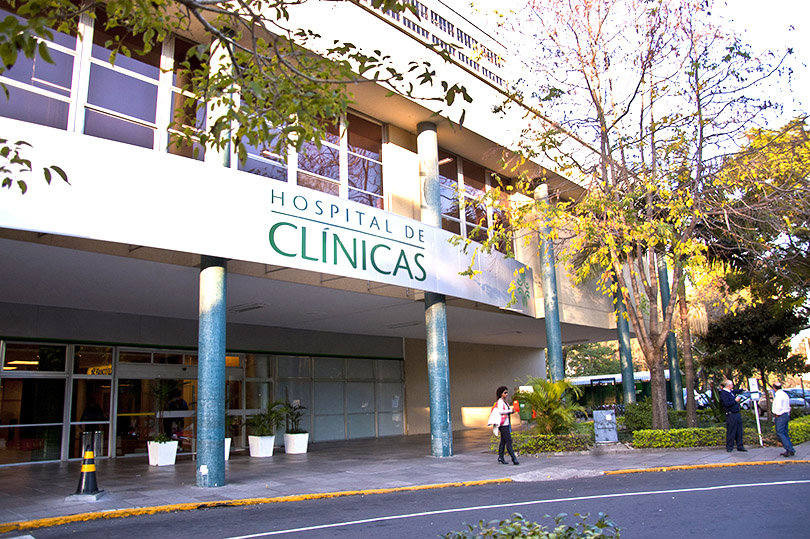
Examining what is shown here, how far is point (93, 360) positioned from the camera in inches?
653

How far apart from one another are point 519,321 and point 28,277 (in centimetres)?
1501

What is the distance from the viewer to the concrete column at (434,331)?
1513cm

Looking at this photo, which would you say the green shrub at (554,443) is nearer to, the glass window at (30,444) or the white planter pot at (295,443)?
the white planter pot at (295,443)

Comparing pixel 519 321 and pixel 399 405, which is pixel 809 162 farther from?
pixel 399 405

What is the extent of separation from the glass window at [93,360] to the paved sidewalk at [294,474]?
2270mm

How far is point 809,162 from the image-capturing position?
49.2 feet

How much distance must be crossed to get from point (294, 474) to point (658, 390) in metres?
9.29

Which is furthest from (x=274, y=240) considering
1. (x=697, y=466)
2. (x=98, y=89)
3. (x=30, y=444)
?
(x=697, y=466)

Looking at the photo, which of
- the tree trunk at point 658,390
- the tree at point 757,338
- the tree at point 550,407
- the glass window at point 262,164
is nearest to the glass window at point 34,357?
Answer: the glass window at point 262,164

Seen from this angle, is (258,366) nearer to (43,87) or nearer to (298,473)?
(298,473)

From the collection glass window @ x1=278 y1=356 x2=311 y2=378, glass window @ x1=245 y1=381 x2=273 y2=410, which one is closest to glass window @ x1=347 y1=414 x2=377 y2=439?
glass window @ x1=278 y1=356 x2=311 y2=378

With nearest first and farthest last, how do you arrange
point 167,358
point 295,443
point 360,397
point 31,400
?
point 31,400
point 295,443
point 167,358
point 360,397

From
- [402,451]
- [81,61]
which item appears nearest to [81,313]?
[81,61]

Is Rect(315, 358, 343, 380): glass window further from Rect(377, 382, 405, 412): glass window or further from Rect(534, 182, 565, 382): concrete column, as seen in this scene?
Rect(534, 182, 565, 382): concrete column
